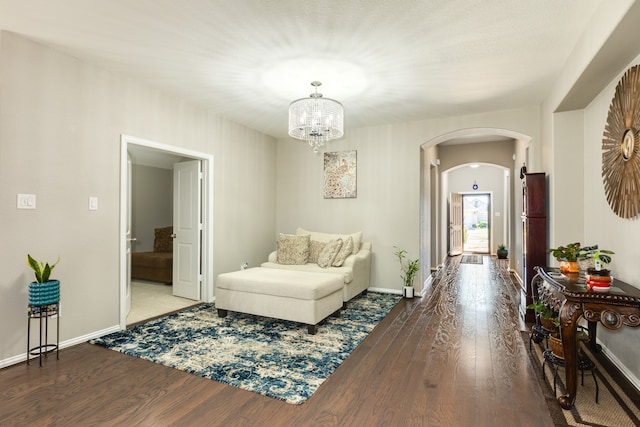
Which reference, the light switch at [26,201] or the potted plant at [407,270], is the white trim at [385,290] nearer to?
the potted plant at [407,270]

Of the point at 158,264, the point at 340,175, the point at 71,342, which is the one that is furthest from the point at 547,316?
the point at 158,264

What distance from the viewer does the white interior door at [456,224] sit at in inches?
421

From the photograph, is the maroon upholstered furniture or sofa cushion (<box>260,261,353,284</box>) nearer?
sofa cushion (<box>260,261,353,284</box>)

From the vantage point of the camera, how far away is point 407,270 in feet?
16.3

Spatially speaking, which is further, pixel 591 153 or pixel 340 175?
pixel 340 175

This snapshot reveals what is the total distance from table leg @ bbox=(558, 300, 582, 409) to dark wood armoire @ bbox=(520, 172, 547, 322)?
5.21 feet

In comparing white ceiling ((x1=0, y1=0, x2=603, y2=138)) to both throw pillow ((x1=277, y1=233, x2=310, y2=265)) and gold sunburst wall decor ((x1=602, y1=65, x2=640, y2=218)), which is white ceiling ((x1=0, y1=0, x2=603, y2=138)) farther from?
throw pillow ((x1=277, y1=233, x2=310, y2=265))

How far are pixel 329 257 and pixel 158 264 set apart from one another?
3.10 meters

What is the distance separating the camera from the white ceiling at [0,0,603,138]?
7.38 ft

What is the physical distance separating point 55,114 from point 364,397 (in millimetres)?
3349

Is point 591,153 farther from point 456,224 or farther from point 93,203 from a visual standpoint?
point 456,224

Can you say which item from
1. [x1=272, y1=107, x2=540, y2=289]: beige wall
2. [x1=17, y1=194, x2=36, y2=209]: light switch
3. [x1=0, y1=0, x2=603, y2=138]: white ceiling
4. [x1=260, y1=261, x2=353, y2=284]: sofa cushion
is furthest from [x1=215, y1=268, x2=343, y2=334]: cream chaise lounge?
[x1=0, y1=0, x2=603, y2=138]: white ceiling

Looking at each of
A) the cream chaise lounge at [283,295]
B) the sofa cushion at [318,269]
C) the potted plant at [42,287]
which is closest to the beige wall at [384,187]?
the sofa cushion at [318,269]

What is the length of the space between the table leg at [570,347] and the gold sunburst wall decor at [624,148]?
Result: 35.0 inches
